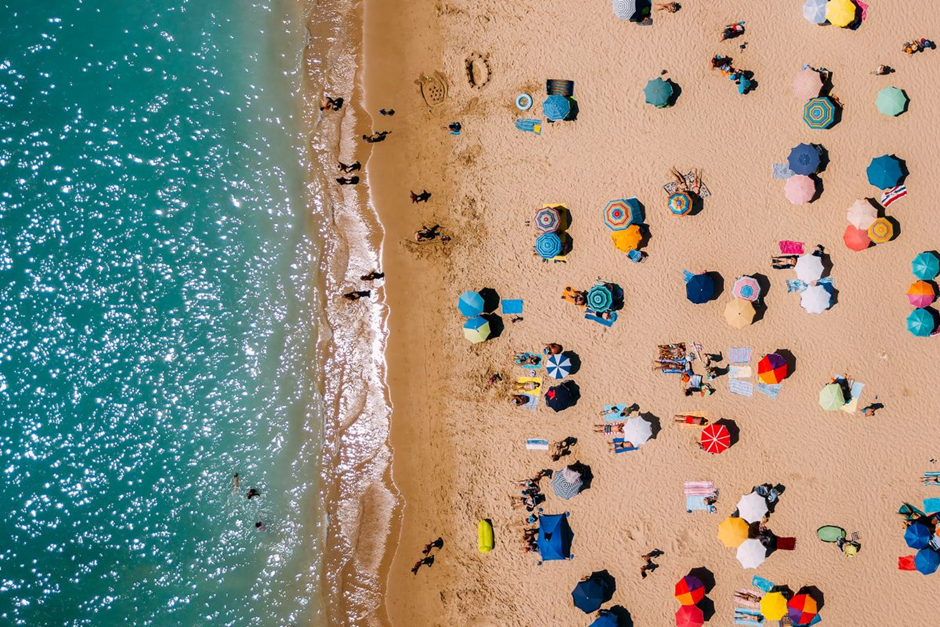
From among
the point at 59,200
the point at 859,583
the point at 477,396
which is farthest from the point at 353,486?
the point at 859,583

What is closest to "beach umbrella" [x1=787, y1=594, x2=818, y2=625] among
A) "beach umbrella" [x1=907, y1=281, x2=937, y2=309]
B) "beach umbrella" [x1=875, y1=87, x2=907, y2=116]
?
"beach umbrella" [x1=907, y1=281, x2=937, y2=309]

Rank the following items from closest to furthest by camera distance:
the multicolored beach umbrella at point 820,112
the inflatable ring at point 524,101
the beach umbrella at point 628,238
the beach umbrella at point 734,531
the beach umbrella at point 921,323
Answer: the beach umbrella at point 921,323
the multicolored beach umbrella at point 820,112
the beach umbrella at point 734,531
the beach umbrella at point 628,238
the inflatable ring at point 524,101

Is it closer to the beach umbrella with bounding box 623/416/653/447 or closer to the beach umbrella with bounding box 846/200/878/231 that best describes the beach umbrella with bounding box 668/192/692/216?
the beach umbrella with bounding box 846/200/878/231

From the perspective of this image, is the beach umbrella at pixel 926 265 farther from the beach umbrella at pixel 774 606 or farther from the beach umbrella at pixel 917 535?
the beach umbrella at pixel 774 606

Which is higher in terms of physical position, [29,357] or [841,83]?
[841,83]

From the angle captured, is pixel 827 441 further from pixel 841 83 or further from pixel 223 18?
pixel 223 18

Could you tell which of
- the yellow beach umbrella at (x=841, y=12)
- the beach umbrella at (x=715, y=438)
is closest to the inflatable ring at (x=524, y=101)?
the yellow beach umbrella at (x=841, y=12)
